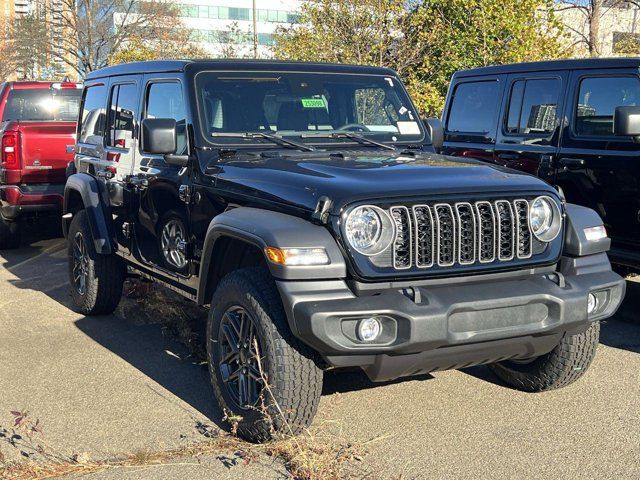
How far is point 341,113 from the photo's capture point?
558 cm

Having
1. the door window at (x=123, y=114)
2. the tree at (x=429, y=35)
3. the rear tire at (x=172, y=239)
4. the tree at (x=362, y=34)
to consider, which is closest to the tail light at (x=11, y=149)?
the door window at (x=123, y=114)

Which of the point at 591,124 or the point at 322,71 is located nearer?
the point at 322,71

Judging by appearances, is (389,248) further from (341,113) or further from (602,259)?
(341,113)

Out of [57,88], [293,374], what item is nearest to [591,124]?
[293,374]

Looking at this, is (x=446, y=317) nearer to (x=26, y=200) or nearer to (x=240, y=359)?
(x=240, y=359)

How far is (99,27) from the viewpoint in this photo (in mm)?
33688

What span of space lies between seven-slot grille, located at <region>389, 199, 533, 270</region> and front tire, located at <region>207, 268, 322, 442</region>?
64 cm

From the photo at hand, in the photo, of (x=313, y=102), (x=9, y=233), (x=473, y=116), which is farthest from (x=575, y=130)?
(x=9, y=233)

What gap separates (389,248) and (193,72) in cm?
209

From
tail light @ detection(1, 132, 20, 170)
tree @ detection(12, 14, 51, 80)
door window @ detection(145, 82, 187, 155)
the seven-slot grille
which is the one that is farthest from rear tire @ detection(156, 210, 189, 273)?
tree @ detection(12, 14, 51, 80)

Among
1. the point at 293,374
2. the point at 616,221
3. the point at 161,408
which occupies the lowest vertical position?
the point at 161,408

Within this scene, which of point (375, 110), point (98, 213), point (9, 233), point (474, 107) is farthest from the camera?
point (9, 233)

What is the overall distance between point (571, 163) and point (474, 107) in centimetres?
158

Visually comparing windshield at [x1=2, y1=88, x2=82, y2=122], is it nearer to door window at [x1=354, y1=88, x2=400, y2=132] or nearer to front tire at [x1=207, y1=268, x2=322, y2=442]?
door window at [x1=354, y1=88, x2=400, y2=132]
